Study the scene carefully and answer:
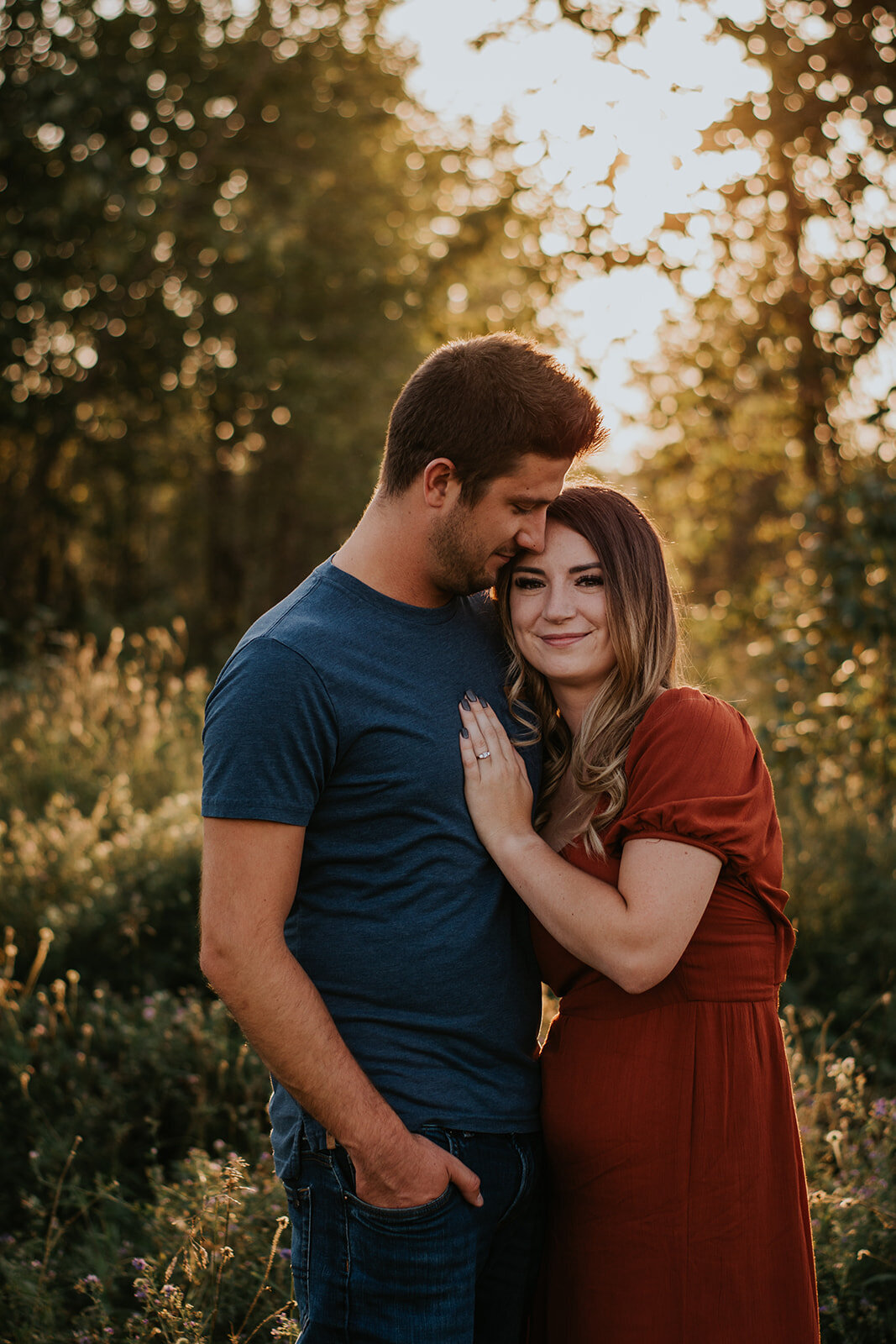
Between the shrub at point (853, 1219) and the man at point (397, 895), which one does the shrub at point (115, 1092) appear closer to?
the man at point (397, 895)

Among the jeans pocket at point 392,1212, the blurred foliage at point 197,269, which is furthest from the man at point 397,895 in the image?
the blurred foliage at point 197,269

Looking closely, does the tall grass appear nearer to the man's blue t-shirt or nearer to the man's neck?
the man's blue t-shirt

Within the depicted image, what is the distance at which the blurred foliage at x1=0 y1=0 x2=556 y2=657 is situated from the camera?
10969mm

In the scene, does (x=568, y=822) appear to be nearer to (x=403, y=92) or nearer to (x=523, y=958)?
(x=523, y=958)

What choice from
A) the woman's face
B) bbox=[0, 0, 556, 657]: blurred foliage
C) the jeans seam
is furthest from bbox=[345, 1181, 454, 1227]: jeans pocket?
bbox=[0, 0, 556, 657]: blurred foliage

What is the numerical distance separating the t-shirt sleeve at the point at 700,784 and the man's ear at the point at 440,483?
632 mm

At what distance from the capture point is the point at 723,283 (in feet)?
22.8

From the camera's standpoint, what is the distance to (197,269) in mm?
12773

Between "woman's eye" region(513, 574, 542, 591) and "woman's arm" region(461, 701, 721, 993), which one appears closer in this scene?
"woman's arm" region(461, 701, 721, 993)

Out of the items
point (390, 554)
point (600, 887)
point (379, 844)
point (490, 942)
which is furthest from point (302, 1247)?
point (390, 554)

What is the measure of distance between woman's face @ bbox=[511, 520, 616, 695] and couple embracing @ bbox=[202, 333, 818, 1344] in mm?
11

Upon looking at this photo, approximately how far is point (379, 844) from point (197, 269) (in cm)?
1205

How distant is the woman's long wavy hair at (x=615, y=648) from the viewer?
2.48 metres

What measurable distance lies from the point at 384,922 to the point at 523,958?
422 mm
